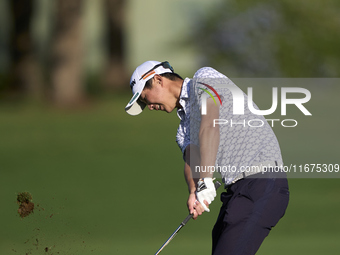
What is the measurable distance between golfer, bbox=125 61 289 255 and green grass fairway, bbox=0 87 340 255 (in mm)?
2302

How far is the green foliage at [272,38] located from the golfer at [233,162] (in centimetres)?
2411

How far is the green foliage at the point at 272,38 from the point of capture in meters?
30.3

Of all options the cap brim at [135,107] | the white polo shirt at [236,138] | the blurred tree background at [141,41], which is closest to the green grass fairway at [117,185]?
the blurred tree background at [141,41]

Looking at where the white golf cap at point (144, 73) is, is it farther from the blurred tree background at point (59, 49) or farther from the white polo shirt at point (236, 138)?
the blurred tree background at point (59, 49)

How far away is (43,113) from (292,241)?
20.0 metres

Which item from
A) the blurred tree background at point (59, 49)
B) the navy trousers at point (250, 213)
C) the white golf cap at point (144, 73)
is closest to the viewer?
the navy trousers at point (250, 213)

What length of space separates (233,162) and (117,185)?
17468mm

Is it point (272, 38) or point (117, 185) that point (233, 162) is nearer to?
point (117, 185)

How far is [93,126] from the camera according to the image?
31.3m

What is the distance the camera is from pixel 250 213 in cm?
591

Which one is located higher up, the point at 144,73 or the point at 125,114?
the point at 125,114

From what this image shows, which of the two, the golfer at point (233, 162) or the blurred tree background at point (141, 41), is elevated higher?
the blurred tree background at point (141, 41)

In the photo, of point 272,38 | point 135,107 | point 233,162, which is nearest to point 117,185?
point 272,38

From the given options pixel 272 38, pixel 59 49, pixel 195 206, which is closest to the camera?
pixel 195 206
